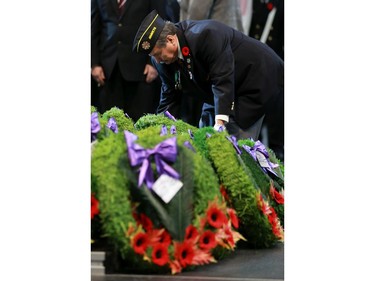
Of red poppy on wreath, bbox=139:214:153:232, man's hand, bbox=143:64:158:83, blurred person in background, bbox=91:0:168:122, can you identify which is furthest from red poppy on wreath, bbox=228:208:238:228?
man's hand, bbox=143:64:158:83

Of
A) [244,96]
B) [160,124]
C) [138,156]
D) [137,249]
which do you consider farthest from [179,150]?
[244,96]

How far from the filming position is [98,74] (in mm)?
3246

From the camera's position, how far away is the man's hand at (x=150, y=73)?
137 inches

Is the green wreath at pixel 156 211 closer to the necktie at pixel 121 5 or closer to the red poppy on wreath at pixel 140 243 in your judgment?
the red poppy on wreath at pixel 140 243

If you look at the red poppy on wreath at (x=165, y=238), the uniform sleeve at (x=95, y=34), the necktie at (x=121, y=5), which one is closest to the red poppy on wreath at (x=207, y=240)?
the red poppy on wreath at (x=165, y=238)

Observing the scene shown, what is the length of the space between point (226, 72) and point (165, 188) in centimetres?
116

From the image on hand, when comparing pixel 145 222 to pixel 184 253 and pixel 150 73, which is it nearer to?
pixel 184 253

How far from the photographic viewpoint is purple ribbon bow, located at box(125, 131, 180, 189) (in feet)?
7.50

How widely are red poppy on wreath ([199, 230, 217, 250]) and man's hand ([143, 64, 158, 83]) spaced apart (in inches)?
46.9

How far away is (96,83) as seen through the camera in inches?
126

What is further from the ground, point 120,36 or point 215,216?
point 120,36

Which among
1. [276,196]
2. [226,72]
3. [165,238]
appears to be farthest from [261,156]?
[165,238]
